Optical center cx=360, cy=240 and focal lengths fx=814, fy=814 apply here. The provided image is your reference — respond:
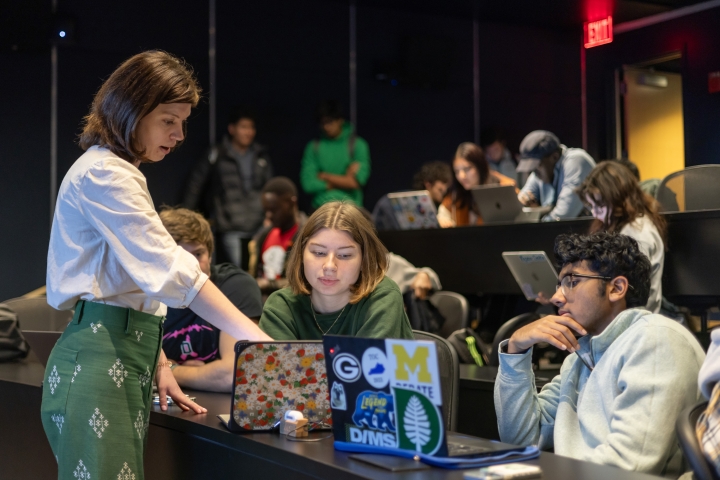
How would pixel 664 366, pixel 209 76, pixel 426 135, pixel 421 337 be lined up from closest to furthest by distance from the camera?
pixel 664 366, pixel 421 337, pixel 209 76, pixel 426 135

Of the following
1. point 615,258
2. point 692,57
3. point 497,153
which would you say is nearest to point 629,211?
point 615,258

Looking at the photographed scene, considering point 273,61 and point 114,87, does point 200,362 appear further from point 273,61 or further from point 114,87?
point 273,61

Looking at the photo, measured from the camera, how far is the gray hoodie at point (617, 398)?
5.37ft

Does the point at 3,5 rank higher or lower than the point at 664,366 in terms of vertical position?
higher

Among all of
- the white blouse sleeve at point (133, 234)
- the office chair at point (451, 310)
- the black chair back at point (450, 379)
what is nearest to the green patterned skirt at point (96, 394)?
the white blouse sleeve at point (133, 234)

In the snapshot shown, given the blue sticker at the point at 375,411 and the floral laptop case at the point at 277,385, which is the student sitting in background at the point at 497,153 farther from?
the blue sticker at the point at 375,411

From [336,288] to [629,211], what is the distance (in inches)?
81.7

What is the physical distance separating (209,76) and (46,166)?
162 centimetres

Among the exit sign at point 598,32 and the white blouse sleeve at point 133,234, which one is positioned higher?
the exit sign at point 598,32

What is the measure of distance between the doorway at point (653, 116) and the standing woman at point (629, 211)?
3345 millimetres

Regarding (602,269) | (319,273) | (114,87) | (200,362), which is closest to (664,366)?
(602,269)

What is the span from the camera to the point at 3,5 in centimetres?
598

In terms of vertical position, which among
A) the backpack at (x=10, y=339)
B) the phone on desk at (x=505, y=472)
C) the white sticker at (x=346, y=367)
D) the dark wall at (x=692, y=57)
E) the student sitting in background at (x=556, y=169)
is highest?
the dark wall at (x=692, y=57)

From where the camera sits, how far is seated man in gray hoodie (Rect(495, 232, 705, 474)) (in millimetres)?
1644
